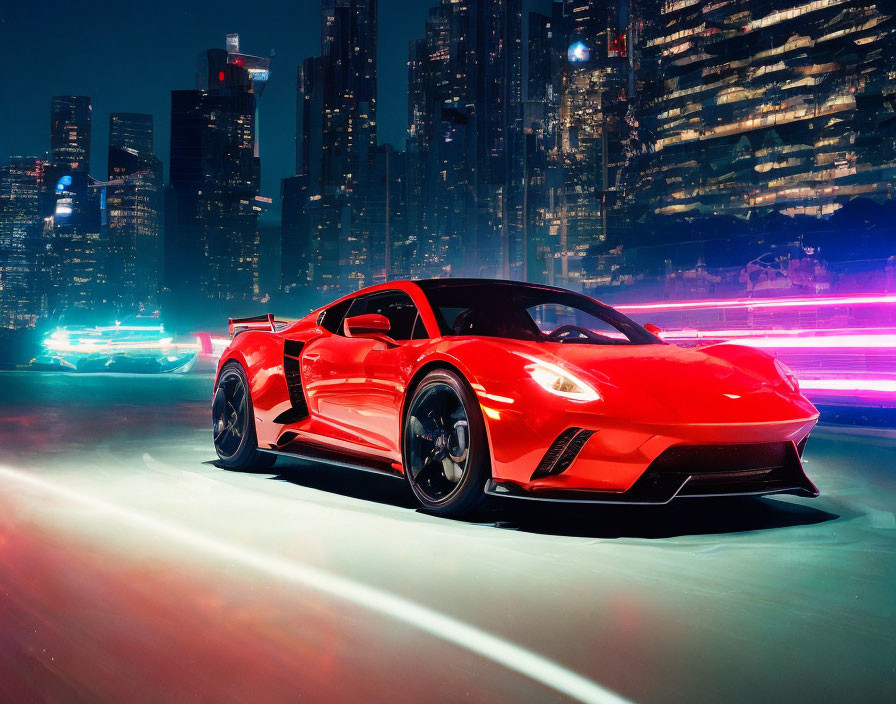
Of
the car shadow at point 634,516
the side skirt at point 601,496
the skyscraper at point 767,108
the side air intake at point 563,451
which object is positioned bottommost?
the car shadow at point 634,516

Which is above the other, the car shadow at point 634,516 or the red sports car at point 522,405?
the red sports car at point 522,405

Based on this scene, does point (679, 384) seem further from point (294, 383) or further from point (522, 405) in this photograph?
point (294, 383)

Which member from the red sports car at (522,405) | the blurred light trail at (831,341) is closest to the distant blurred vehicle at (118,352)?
the blurred light trail at (831,341)

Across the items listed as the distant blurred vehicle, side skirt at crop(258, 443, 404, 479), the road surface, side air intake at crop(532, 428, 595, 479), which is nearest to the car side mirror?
side skirt at crop(258, 443, 404, 479)

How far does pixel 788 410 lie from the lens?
536 centimetres

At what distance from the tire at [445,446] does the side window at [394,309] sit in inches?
42.7

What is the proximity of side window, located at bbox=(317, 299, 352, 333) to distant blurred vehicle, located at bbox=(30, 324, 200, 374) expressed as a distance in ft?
66.8

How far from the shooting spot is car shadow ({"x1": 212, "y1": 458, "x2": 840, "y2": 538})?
534 cm

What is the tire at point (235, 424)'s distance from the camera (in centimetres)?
780

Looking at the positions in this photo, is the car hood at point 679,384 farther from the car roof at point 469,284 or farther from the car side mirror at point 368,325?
the car roof at point 469,284

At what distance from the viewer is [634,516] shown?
5.76 meters

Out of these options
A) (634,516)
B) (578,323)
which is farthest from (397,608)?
(578,323)

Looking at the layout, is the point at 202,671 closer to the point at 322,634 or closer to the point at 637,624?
the point at 322,634

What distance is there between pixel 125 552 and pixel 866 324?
491 feet
